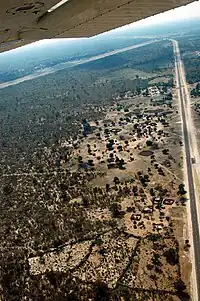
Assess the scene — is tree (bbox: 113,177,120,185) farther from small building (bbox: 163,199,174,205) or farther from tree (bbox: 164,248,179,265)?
tree (bbox: 164,248,179,265)

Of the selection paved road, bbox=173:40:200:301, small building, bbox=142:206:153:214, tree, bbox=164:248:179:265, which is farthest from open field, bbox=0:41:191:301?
paved road, bbox=173:40:200:301

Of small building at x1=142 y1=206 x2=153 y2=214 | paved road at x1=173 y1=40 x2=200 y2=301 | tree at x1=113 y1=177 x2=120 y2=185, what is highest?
tree at x1=113 y1=177 x2=120 y2=185

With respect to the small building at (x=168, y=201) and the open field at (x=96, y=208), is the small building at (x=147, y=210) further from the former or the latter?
the small building at (x=168, y=201)

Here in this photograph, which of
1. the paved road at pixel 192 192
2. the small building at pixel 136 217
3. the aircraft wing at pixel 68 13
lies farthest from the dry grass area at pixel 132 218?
the aircraft wing at pixel 68 13

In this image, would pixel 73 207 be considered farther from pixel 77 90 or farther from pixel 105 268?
pixel 77 90

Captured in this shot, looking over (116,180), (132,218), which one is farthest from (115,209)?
(116,180)

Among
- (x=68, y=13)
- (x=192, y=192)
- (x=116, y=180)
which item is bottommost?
(x=192, y=192)

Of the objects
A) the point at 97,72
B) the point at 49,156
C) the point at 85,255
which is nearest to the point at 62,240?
the point at 85,255

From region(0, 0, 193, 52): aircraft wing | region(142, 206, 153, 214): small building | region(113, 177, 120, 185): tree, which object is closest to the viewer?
region(0, 0, 193, 52): aircraft wing

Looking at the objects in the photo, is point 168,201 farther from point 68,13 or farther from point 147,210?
point 68,13
